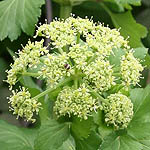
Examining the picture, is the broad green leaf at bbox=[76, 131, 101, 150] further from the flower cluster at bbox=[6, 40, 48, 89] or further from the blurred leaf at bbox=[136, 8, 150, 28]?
the blurred leaf at bbox=[136, 8, 150, 28]

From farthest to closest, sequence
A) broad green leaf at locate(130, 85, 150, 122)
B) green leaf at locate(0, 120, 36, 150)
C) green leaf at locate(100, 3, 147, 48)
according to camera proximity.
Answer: green leaf at locate(100, 3, 147, 48), green leaf at locate(0, 120, 36, 150), broad green leaf at locate(130, 85, 150, 122)

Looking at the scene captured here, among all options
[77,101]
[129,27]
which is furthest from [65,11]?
[77,101]

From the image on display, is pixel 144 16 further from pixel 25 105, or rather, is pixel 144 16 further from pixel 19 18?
pixel 25 105

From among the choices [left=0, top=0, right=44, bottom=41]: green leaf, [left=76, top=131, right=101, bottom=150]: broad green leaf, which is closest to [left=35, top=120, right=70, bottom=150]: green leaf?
[left=76, top=131, right=101, bottom=150]: broad green leaf

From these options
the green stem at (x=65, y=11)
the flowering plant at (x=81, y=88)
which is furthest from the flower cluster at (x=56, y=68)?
the green stem at (x=65, y=11)

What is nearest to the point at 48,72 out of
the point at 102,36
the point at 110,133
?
the point at 102,36

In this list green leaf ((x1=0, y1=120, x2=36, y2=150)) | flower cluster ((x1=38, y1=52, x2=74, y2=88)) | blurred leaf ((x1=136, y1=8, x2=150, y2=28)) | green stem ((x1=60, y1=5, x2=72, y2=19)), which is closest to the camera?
flower cluster ((x1=38, y1=52, x2=74, y2=88))

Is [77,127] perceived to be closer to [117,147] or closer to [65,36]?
[117,147]

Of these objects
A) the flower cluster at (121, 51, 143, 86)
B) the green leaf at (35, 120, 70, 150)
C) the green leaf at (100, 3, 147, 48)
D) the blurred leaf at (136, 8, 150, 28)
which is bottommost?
the blurred leaf at (136, 8, 150, 28)
